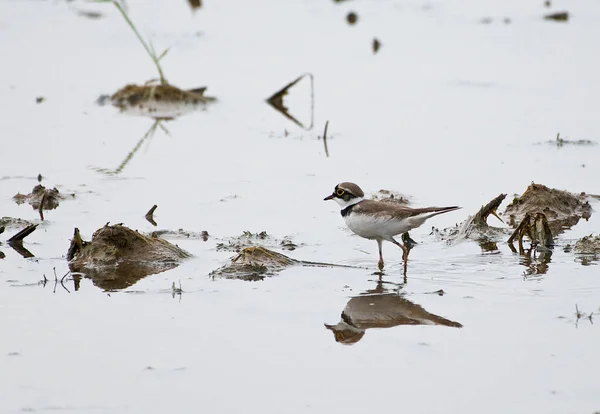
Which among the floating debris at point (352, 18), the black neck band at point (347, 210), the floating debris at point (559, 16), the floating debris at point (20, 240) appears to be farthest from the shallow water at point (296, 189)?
the black neck band at point (347, 210)

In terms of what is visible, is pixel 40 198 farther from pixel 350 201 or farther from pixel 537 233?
pixel 537 233

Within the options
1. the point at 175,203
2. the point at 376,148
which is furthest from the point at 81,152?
the point at 376,148

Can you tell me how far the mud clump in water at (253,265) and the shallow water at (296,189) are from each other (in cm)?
13

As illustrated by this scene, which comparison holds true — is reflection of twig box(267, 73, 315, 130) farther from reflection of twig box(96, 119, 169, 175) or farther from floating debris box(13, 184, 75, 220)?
floating debris box(13, 184, 75, 220)

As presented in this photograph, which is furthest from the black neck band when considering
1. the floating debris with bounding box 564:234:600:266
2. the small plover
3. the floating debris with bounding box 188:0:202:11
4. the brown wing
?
the floating debris with bounding box 188:0:202:11

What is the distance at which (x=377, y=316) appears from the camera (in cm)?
819

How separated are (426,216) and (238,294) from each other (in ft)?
6.59

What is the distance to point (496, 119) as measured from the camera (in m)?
14.9

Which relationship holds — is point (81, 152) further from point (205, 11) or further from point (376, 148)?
point (205, 11)

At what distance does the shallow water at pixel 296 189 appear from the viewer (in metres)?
6.91

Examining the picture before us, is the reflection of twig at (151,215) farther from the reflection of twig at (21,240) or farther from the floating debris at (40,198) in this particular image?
the reflection of twig at (21,240)

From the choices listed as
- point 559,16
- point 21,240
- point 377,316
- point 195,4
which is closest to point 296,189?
point 21,240

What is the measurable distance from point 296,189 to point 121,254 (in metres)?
3.01

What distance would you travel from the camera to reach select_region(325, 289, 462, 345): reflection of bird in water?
783 cm
